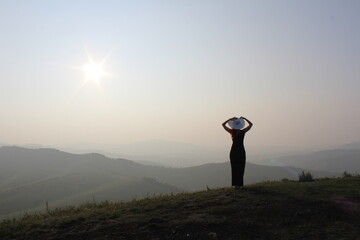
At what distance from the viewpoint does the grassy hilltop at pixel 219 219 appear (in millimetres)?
8570

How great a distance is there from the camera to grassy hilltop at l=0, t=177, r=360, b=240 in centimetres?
857

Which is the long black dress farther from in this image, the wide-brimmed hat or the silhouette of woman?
the wide-brimmed hat

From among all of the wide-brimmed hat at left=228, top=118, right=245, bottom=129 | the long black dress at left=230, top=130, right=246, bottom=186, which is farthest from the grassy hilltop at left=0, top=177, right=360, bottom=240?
the wide-brimmed hat at left=228, top=118, right=245, bottom=129

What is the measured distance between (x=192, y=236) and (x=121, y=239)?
1.85 m

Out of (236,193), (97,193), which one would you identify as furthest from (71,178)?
(236,193)

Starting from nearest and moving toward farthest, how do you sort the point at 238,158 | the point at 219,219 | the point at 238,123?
1. the point at 219,219
2. the point at 238,158
3. the point at 238,123

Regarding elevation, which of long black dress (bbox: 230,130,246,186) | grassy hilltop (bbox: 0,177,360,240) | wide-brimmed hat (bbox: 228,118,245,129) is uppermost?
wide-brimmed hat (bbox: 228,118,245,129)

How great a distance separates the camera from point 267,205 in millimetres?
10758

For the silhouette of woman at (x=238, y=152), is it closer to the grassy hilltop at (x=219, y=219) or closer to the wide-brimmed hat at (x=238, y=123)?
the wide-brimmed hat at (x=238, y=123)

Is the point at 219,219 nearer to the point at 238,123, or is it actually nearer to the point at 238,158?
the point at 238,158

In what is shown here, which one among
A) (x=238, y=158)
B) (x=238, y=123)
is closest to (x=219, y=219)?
(x=238, y=158)

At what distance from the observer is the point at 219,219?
9578 mm

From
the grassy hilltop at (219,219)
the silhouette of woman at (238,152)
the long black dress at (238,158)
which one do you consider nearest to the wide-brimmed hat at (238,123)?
the silhouette of woman at (238,152)

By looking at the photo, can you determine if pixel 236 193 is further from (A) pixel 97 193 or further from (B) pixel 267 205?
(A) pixel 97 193
